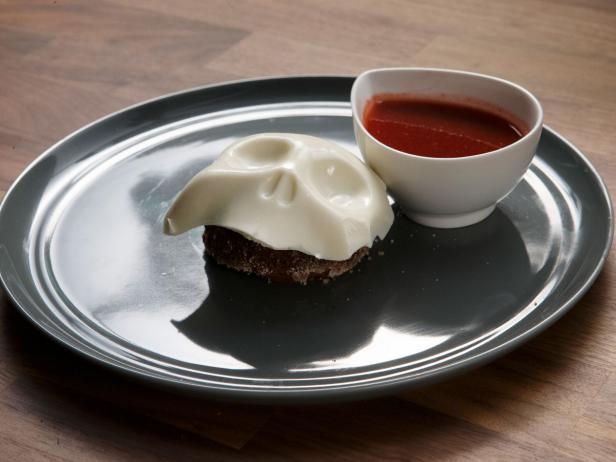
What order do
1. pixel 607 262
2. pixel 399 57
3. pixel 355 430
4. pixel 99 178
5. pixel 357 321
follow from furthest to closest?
pixel 399 57 < pixel 99 178 < pixel 607 262 < pixel 357 321 < pixel 355 430

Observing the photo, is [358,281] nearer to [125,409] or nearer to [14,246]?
[125,409]

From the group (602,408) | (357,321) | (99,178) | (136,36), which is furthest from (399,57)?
(602,408)

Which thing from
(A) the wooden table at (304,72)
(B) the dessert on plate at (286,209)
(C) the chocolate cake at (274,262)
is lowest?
(A) the wooden table at (304,72)

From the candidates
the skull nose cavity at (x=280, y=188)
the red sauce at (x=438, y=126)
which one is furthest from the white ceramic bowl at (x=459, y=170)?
the skull nose cavity at (x=280, y=188)

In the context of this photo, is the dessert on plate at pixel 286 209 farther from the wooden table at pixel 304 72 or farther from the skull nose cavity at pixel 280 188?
the wooden table at pixel 304 72

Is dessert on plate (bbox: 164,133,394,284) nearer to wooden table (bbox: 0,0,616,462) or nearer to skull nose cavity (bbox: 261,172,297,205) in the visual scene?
skull nose cavity (bbox: 261,172,297,205)

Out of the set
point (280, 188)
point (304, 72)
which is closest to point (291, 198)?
point (280, 188)

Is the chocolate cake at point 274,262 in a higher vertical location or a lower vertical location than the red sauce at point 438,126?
lower
